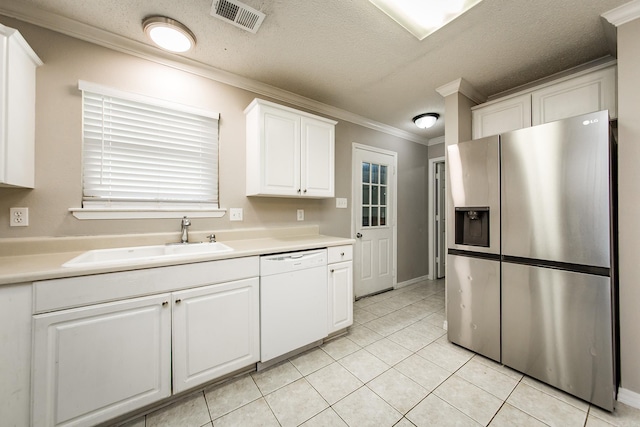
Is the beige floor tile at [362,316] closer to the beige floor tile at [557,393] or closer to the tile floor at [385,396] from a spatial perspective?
the tile floor at [385,396]

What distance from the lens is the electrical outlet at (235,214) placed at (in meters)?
2.20

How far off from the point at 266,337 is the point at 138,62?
91.0 inches

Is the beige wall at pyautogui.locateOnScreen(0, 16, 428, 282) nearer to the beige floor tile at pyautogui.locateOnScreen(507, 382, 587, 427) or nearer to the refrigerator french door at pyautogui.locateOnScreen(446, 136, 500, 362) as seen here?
the refrigerator french door at pyautogui.locateOnScreen(446, 136, 500, 362)

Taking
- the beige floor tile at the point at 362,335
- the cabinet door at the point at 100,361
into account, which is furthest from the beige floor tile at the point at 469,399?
the cabinet door at the point at 100,361

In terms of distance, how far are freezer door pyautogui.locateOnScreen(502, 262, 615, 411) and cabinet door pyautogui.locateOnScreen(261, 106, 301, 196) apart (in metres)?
1.90

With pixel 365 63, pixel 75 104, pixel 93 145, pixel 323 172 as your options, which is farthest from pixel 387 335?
pixel 75 104

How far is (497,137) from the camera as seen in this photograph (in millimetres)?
1796

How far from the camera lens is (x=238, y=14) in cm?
151

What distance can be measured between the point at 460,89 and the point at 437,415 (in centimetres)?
265

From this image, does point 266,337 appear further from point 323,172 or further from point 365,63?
point 365,63

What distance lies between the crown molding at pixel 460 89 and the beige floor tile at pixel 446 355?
94.4 inches

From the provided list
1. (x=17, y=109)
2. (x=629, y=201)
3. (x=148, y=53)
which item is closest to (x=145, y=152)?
(x=17, y=109)

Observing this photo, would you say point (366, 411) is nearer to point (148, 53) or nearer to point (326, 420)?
point (326, 420)

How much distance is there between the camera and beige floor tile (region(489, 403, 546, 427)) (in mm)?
1329
